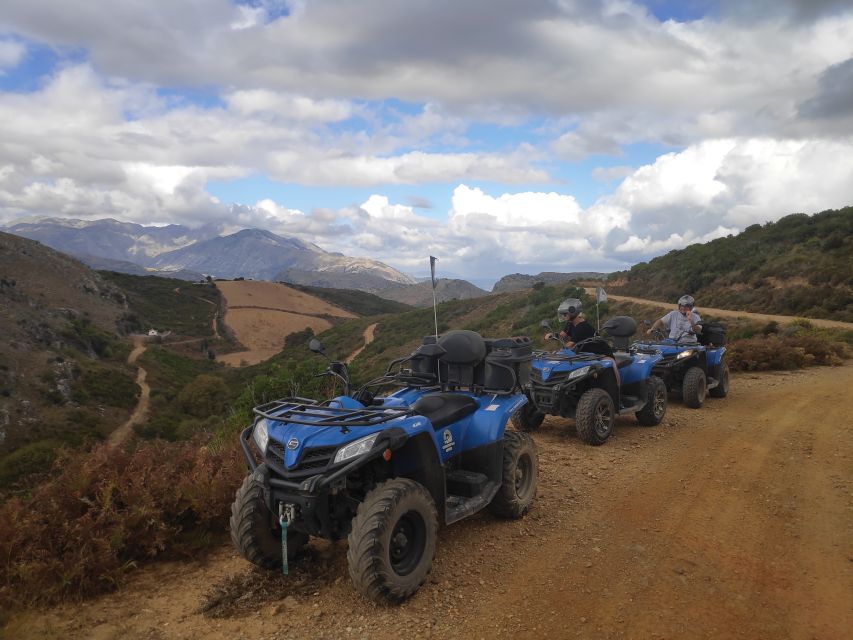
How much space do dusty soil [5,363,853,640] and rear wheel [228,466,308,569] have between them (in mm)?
233

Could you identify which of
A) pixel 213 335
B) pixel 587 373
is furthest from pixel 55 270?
pixel 587 373

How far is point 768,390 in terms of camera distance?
39.5 ft

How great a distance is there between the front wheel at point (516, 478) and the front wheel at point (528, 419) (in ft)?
10.5

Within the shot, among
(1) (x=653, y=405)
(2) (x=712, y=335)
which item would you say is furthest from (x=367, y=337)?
(1) (x=653, y=405)

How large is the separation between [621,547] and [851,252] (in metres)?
36.1

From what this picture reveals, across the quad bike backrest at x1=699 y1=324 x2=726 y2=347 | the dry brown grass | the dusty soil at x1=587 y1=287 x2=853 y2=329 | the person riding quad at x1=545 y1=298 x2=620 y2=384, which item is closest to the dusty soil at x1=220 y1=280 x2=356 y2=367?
the dry brown grass

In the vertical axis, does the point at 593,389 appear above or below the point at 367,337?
above

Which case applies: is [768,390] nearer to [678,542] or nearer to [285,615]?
[678,542]

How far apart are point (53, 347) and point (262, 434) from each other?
47.7 metres

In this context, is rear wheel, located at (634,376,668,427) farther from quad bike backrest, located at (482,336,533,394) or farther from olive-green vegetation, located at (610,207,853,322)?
olive-green vegetation, located at (610,207,853,322)

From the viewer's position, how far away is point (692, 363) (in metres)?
10.9

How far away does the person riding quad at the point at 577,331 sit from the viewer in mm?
8500

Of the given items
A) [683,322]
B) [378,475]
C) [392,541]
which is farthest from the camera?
[683,322]

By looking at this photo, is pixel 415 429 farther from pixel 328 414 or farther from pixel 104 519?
pixel 104 519
